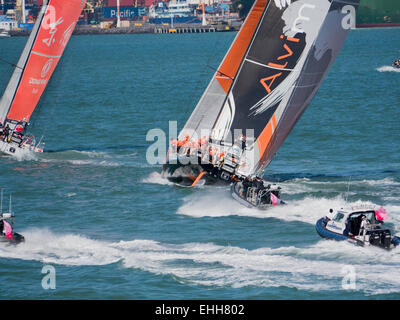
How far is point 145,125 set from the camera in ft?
232

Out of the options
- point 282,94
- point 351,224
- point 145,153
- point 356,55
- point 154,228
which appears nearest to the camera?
point 351,224

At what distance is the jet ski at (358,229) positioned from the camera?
32.5 m

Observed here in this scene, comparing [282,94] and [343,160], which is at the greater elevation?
[282,94]

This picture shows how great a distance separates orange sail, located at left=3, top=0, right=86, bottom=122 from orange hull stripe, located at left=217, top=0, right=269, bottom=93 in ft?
39.1

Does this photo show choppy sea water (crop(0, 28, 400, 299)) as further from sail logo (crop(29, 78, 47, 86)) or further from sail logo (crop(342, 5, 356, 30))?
sail logo (crop(342, 5, 356, 30))

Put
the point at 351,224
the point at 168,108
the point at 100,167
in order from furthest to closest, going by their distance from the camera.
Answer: the point at 168,108, the point at 100,167, the point at 351,224

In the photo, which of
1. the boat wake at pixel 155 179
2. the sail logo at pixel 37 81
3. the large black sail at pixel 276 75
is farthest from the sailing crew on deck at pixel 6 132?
the large black sail at pixel 276 75

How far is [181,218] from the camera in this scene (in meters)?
39.3

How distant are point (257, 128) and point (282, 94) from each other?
220 cm

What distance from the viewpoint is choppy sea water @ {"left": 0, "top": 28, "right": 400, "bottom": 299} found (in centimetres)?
3012

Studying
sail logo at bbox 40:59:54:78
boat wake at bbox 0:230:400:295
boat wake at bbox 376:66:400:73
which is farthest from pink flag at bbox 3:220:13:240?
boat wake at bbox 376:66:400:73

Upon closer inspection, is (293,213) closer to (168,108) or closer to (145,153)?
(145,153)

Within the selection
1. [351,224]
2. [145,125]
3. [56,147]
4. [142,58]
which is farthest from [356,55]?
[351,224]

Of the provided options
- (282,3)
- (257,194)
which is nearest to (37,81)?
(282,3)
